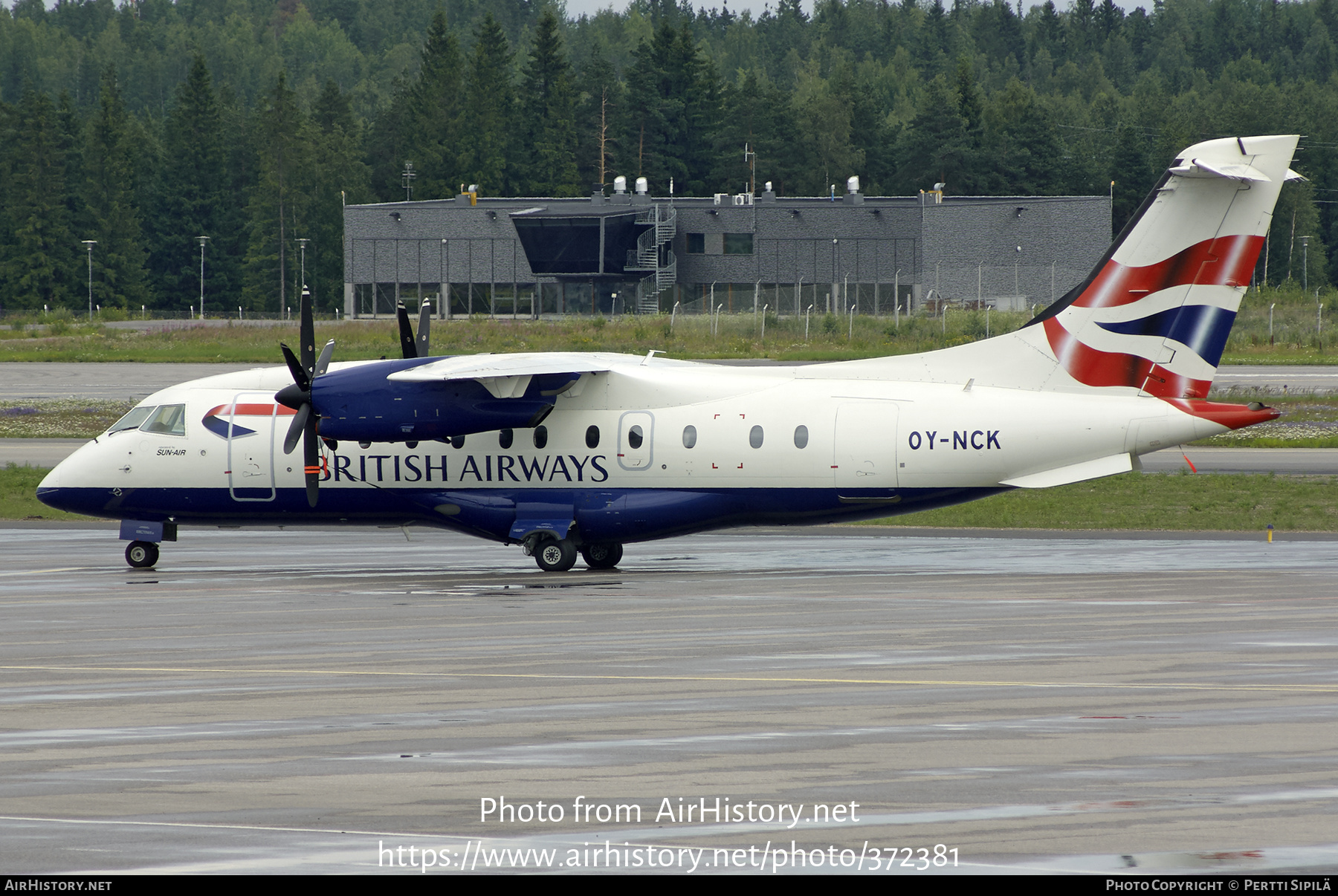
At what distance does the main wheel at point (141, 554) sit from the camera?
2542 cm

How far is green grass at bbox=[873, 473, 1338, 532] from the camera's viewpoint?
2911 centimetres

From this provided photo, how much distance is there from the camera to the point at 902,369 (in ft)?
80.3

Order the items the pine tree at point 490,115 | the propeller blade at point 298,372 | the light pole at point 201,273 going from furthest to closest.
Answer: the pine tree at point 490,115
the light pole at point 201,273
the propeller blade at point 298,372

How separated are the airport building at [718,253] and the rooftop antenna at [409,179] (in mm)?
28200

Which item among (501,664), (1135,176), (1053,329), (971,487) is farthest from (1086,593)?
(1135,176)

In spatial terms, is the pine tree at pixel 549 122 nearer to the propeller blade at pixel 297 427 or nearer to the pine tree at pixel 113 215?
the pine tree at pixel 113 215

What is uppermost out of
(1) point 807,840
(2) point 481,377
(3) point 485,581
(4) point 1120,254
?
(4) point 1120,254

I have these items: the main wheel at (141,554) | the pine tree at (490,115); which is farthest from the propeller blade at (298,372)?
the pine tree at (490,115)

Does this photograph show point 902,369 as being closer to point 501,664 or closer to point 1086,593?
point 1086,593

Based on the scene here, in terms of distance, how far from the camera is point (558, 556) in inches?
966

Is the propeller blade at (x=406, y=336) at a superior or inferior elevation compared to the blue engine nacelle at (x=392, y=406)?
superior

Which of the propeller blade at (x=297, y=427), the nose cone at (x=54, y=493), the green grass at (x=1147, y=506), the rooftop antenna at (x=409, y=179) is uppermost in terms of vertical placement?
the rooftop antenna at (x=409, y=179)

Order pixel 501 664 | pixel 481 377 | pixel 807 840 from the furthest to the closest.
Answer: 1. pixel 481 377
2. pixel 501 664
3. pixel 807 840

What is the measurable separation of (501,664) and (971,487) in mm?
10099
